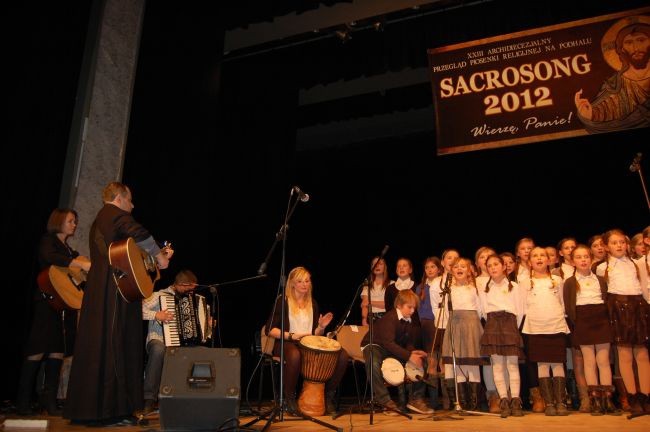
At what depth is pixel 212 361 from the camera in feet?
12.0

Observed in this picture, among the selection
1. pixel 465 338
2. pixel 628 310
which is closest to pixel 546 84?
pixel 628 310

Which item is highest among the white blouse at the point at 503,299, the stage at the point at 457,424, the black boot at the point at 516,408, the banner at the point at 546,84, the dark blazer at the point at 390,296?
the banner at the point at 546,84

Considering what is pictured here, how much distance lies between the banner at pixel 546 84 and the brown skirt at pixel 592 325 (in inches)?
70.1

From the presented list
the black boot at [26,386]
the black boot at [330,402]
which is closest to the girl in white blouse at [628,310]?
the black boot at [330,402]

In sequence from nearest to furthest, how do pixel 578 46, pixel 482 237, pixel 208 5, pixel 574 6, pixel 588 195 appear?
1. pixel 578 46
2. pixel 574 6
3. pixel 208 5
4. pixel 588 195
5. pixel 482 237

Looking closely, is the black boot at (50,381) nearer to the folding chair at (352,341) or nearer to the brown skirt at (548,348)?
the folding chair at (352,341)

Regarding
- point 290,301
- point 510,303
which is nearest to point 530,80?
point 510,303

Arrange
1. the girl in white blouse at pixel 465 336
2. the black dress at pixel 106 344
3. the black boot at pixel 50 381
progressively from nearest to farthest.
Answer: the black dress at pixel 106 344
the black boot at pixel 50 381
the girl in white blouse at pixel 465 336

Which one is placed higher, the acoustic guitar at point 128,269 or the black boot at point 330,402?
the acoustic guitar at point 128,269

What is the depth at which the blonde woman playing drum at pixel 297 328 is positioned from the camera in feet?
17.8

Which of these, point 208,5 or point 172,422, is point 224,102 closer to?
point 208,5

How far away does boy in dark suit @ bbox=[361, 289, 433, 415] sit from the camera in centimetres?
553

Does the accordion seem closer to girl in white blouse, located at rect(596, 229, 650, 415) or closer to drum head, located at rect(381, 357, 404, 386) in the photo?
drum head, located at rect(381, 357, 404, 386)

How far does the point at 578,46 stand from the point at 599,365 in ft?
10.6
